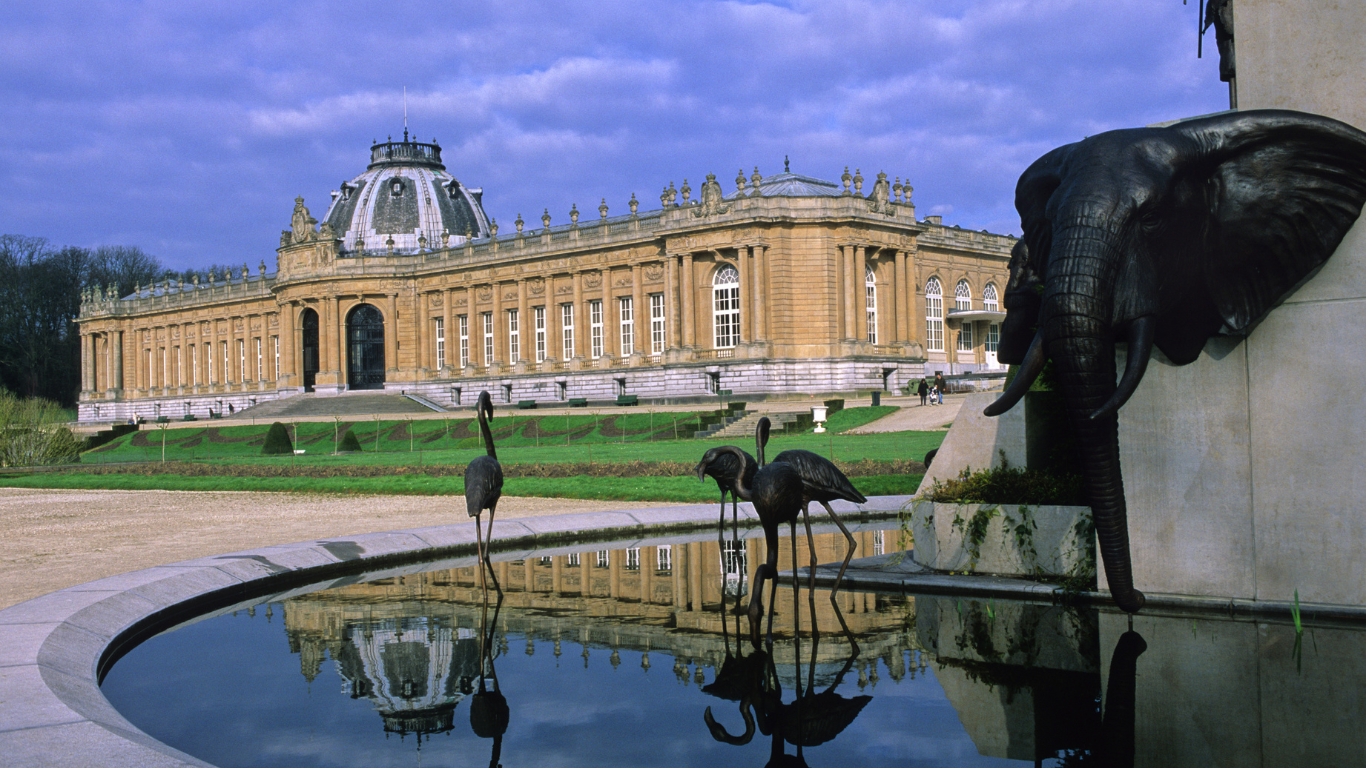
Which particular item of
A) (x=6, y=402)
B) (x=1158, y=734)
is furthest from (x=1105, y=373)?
(x=6, y=402)

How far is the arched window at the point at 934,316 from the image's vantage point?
6012 cm

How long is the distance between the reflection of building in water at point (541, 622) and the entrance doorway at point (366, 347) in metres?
64.8

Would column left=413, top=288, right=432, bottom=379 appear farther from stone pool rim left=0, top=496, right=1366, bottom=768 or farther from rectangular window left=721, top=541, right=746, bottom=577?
rectangular window left=721, top=541, right=746, bottom=577

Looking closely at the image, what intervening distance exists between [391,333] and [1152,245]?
2705 inches

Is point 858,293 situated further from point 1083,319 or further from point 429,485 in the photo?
point 1083,319

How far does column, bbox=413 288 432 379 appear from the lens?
70750mm

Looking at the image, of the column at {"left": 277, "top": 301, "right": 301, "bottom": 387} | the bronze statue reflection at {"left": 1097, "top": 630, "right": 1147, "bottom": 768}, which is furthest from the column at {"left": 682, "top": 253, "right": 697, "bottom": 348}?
the bronze statue reflection at {"left": 1097, "top": 630, "right": 1147, "bottom": 768}

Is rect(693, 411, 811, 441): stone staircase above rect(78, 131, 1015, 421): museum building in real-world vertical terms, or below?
below

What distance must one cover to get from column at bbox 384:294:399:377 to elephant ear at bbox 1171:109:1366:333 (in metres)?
67.8

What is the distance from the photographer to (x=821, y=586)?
8.35 m

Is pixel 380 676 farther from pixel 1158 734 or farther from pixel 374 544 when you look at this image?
pixel 374 544

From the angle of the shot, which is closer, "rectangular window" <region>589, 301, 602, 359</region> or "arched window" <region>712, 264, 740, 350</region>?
"arched window" <region>712, 264, 740, 350</region>

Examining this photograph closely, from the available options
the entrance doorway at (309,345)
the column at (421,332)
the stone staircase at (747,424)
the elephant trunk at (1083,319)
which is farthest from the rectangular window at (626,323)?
the elephant trunk at (1083,319)

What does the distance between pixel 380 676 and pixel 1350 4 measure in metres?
6.68
